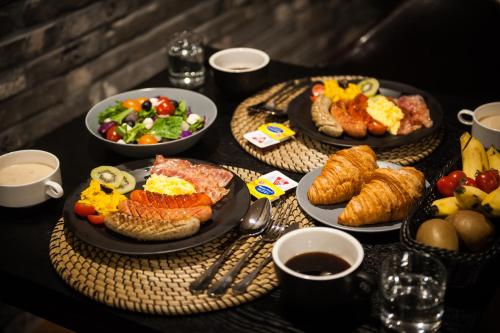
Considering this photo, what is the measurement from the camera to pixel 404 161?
1850 mm

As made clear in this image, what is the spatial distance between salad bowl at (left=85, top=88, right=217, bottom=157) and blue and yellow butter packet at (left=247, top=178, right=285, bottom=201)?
0.85 feet

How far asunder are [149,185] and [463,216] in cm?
80

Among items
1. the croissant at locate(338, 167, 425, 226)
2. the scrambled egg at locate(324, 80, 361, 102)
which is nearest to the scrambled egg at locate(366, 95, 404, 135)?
the scrambled egg at locate(324, 80, 361, 102)

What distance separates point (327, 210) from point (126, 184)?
54 centimetres

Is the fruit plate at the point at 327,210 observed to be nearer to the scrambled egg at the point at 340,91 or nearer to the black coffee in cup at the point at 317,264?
the black coffee in cup at the point at 317,264

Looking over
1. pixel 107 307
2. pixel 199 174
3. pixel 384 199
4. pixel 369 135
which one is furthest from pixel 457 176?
pixel 107 307

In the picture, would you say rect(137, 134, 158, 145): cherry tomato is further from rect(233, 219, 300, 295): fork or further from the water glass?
rect(233, 219, 300, 295): fork

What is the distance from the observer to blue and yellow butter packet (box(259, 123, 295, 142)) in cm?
198

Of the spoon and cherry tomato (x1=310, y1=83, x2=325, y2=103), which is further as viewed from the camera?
cherry tomato (x1=310, y1=83, x2=325, y2=103)

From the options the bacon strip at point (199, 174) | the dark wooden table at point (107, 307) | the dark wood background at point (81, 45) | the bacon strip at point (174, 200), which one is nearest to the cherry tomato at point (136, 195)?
the bacon strip at point (174, 200)

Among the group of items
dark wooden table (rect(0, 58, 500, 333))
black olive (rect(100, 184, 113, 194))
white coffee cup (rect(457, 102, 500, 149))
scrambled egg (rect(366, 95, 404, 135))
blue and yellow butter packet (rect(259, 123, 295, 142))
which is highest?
white coffee cup (rect(457, 102, 500, 149))

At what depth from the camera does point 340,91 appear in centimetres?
217

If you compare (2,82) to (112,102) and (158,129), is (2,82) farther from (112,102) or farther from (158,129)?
(158,129)

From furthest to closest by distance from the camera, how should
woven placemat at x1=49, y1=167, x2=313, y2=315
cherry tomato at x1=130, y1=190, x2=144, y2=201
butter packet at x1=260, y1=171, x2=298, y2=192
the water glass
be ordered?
the water glass
butter packet at x1=260, y1=171, x2=298, y2=192
cherry tomato at x1=130, y1=190, x2=144, y2=201
woven placemat at x1=49, y1=167, x2=313, y2=315
